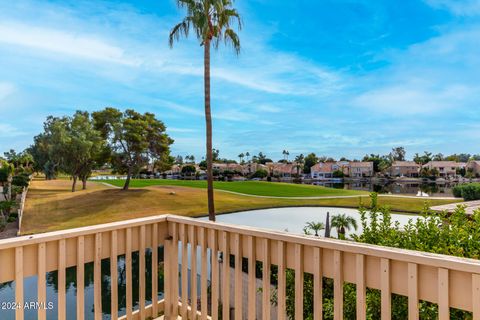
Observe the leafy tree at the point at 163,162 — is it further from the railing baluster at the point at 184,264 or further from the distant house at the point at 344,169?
the distant house at the point at 344,169

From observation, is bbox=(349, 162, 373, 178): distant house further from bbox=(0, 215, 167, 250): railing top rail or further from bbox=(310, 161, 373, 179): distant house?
bbox=(0, 215, 167, 250): railing top rail

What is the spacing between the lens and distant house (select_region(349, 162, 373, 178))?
5369cm

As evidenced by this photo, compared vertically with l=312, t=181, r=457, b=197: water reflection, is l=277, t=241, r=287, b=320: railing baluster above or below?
above

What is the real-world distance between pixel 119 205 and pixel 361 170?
47.4 m

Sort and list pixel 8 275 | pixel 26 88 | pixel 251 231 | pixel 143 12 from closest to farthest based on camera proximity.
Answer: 1. pixel 8 275
2. pixel 251 231
3. pixel 143 12
4. pixel 26 88

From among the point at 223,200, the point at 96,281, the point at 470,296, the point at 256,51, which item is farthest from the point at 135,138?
the point at 470,296

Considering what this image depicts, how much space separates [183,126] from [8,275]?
2286 cm

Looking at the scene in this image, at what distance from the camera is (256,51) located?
42.9ft

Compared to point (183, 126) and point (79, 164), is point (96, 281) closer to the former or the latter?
point (79, 164)

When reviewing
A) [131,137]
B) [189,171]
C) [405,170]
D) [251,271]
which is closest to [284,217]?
[131,137]

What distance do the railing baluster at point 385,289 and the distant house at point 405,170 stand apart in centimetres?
5915

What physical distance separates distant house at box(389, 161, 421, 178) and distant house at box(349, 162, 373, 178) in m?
4.25

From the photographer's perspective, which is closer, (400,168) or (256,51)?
(256,51)

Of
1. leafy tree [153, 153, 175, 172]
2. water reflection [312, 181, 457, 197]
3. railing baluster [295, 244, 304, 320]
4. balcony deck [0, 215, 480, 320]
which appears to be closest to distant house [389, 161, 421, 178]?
water reflection [312, 181, 457, 197]
